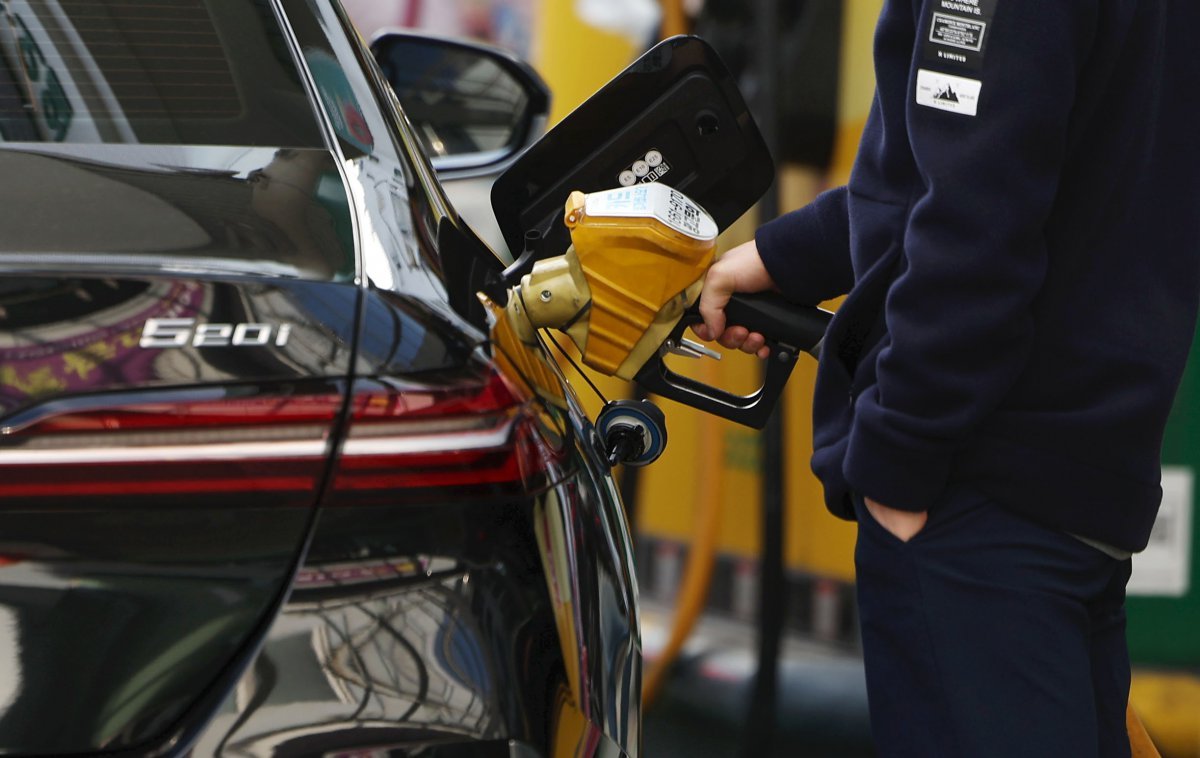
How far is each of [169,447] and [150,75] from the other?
21.6 inches

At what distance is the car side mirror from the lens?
7.81ft

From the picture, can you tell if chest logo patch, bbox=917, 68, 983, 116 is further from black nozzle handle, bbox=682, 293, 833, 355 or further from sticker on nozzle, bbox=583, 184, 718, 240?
black nozzle handle, bbox=682, 293, 833, 355

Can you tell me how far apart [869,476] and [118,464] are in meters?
0.78

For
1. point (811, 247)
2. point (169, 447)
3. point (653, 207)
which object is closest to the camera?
point (169, 447)

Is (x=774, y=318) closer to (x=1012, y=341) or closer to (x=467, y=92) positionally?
(x=1012, y=341)

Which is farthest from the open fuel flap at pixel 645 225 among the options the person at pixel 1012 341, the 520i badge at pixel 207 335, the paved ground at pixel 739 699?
the paved ground at pixel 739 699

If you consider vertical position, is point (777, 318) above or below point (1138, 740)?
above

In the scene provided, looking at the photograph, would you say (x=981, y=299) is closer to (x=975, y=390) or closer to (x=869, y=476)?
(x=975, y=390)

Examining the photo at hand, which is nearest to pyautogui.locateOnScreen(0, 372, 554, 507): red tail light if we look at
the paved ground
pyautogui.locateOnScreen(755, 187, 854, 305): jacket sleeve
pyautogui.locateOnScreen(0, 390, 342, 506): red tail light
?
pyautogui.locateOnScreen(0, 390, 342, 506): red tail light

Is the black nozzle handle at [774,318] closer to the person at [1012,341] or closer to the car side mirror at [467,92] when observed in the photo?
the person at [1012,341]

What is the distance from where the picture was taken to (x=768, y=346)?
6.31 feet

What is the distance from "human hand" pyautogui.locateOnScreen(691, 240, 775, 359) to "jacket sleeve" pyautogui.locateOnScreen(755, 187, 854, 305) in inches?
0.6

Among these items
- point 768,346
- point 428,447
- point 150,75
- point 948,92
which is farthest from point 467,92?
point 428,447

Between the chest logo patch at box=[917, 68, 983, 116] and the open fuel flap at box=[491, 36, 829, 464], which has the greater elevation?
the chest logo patch at box=[917, 68, 983, 116]
